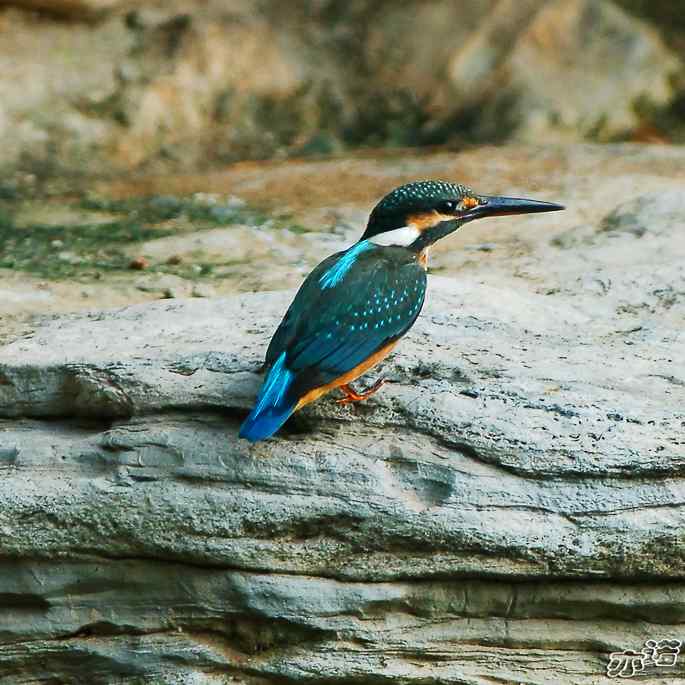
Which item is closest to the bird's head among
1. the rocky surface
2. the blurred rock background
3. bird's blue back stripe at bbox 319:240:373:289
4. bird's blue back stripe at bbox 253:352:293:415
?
bird's blue back stripe at bbox 319:240:373:289

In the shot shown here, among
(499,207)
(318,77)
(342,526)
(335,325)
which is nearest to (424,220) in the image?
(499,207)

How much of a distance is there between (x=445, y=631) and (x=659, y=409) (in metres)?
0.93

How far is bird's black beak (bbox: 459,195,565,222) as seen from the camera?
435cm

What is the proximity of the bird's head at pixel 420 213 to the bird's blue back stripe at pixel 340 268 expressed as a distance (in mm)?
144

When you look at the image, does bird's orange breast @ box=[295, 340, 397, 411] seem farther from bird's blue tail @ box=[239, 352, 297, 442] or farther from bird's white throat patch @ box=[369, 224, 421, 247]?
bird's white throat patch @ box=[369, 224, 421, 247]

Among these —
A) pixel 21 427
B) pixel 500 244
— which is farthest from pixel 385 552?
pixel 500 244

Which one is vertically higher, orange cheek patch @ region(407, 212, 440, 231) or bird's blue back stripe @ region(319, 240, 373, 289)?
orange cheek patch @ region(407, 212, 440, 231)

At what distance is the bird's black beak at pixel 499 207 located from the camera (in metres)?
4.35

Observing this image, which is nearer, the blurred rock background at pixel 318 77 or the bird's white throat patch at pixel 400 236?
the bird's white throat patch at pixel 400 236

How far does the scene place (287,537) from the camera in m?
3.69

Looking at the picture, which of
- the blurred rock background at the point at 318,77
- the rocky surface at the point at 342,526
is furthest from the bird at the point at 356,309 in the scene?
the blurred rock background at the point at 318,77

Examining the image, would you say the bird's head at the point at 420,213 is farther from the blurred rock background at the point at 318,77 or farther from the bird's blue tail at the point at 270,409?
the blurred rock background at the point at 318,77

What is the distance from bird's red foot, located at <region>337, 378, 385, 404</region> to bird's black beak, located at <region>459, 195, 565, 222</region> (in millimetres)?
793

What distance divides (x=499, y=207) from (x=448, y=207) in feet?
0.79
